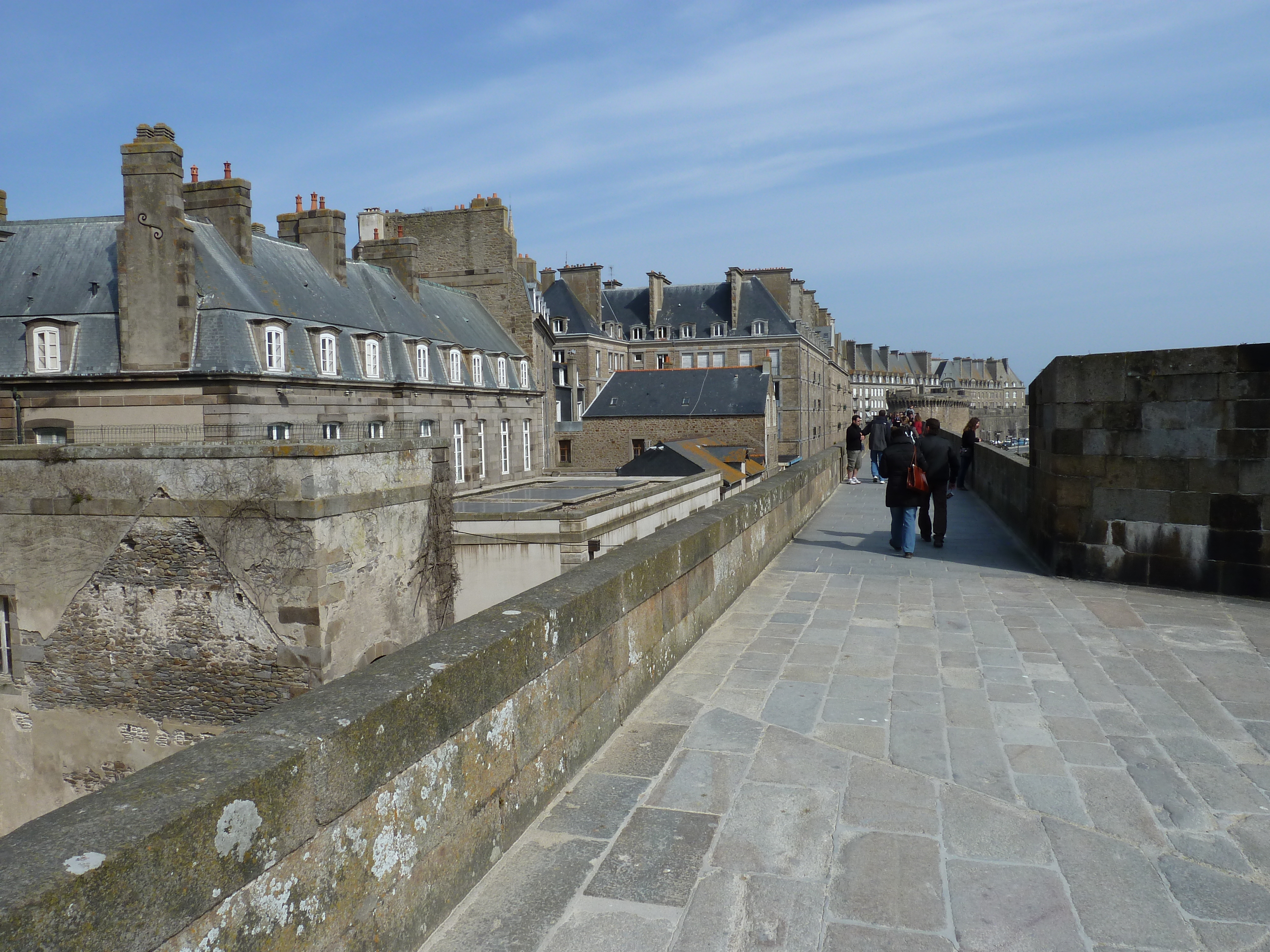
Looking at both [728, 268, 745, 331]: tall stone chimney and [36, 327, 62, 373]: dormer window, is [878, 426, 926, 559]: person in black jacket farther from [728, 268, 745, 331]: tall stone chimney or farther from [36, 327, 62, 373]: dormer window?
[728, 268, 745, 331]: tall stone chimney

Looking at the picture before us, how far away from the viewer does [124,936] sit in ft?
5.51

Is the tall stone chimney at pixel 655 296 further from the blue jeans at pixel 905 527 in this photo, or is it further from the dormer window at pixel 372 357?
the blue jeans at pixel 905 527

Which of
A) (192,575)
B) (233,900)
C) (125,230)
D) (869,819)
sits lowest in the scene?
(192,575)

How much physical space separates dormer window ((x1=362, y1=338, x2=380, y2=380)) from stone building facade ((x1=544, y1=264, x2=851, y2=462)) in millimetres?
36727

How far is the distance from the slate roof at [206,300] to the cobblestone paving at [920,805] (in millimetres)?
19016

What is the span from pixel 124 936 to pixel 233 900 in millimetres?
284

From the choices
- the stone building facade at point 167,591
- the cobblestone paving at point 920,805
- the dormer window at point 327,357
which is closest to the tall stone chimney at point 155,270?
the dormer window at point 327,357

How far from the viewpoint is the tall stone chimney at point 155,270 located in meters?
20.9

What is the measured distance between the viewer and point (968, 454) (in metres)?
18.1

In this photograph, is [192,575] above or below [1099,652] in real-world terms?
below

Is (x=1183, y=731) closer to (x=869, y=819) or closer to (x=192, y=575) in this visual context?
(x=869, y=819)

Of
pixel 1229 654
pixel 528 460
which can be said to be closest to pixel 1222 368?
pixel 1229 654

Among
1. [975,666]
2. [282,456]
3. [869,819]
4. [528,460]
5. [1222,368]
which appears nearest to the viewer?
[869,819]

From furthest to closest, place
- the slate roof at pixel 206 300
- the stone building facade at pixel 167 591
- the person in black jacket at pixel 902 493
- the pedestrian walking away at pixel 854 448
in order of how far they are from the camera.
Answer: the slate roof at pixel 206 300 < the pedestrian walking away at pixel 854 448 < the stone building facade at pixel 167 591 < the person in black jacket at pixel 902 493
